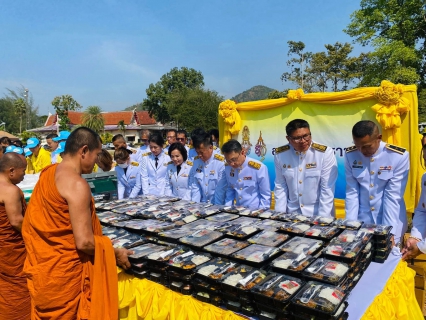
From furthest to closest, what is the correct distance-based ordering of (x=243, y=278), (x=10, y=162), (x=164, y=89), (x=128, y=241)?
(x=164, y=89), (x=10, y=162), (x=128, y=241), (x=243, y=278)

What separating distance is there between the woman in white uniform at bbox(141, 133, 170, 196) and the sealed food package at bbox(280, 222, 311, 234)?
2.49 metres

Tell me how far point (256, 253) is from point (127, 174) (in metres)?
3.18

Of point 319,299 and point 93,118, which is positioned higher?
point 93,118

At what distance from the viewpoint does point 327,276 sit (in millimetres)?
1494

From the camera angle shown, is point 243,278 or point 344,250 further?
point 344,250

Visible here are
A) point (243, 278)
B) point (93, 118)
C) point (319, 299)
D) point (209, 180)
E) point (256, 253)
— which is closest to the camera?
point (319, 299)

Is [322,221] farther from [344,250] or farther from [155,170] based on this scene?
[155,170]

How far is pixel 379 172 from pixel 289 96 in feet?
7.12

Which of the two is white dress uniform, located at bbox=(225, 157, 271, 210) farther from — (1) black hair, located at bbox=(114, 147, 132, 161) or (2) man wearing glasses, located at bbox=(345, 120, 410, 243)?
(1) black hair, located at bbox=(114, 147, 132, 161)

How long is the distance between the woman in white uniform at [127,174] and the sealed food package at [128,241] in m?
2.27

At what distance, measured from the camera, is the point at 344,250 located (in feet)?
5.65

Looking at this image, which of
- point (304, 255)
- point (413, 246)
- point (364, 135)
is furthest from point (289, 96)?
point (304, 255)

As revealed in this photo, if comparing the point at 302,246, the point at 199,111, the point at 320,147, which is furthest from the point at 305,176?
the point at 199,111

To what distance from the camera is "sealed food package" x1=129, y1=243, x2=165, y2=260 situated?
6.22 feet
